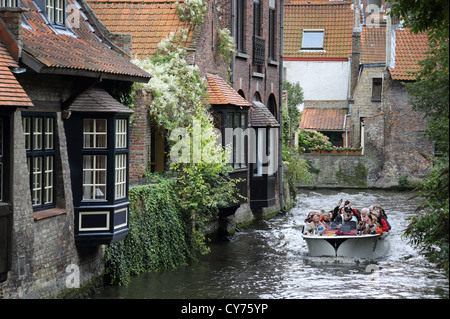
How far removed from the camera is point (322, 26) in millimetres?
55875

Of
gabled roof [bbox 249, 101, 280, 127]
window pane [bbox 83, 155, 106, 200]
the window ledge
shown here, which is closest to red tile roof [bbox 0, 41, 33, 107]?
the window ledge

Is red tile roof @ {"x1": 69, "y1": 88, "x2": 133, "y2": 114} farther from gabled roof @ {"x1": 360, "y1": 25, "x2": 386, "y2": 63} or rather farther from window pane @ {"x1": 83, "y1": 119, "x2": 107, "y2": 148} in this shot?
gabled roof @ {"x1": 360, "y1": 25, "x2": 386, "y2": 63}

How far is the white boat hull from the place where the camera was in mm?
23500

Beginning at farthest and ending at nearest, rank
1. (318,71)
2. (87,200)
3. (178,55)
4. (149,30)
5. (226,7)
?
1. (318,71)
2. (226,7)
3. (149,30)
4. (178,55)
5. (87,200)

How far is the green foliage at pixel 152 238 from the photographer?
18312mm

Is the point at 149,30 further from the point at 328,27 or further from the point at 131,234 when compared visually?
the point at 328,27

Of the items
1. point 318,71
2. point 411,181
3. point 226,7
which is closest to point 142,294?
point 226,7

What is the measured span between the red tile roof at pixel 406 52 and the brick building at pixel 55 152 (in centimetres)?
2800

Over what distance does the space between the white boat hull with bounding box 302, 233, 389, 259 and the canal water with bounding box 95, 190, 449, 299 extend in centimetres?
20

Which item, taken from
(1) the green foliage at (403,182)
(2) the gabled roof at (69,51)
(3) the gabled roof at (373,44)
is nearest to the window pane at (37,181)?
(2) the gabled roof at (69,51)

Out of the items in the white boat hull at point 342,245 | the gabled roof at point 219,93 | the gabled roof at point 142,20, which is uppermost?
the gabled roof at point 142,20

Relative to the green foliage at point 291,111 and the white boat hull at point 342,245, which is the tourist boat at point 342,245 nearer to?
the white boat hull at point 342,245

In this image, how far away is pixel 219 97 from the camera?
82.8ft

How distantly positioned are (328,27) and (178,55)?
34.0m
